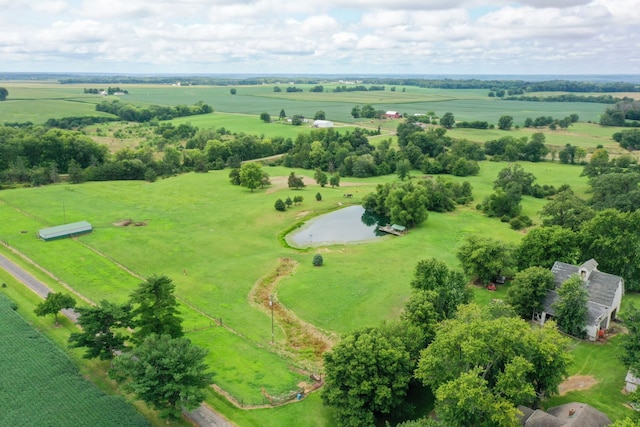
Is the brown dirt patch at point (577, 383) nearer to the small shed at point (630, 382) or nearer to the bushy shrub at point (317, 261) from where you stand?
the small shed at point (630, 382)

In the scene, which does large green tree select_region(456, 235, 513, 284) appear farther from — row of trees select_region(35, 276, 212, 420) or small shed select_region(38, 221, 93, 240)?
small shed select_region(38, 221, 93, 240)

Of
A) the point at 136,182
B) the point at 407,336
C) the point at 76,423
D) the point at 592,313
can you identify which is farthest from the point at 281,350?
the point at 136,182

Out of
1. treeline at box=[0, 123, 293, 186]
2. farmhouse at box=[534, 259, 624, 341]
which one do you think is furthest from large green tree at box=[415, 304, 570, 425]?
treeline at box=[0, 123, 293, 186]

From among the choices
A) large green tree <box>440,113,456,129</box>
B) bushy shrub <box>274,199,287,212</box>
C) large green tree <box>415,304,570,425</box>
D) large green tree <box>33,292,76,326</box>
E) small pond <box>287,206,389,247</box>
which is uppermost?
large green tree <box>440,113,456,129</box>

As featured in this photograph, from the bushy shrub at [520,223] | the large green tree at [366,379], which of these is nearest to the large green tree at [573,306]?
the large green tree at [366,379]

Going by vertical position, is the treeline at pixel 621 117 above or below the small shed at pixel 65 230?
above

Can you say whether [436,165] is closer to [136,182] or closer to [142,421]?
[136,182]
